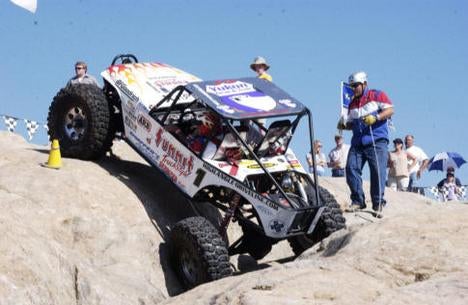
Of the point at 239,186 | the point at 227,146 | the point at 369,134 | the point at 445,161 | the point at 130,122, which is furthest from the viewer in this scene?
the point at 445,161

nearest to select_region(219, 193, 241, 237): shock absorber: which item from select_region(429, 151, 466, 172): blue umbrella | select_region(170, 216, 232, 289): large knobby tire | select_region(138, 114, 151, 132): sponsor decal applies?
select_region(170, 216, 232, 289): large knobby tire

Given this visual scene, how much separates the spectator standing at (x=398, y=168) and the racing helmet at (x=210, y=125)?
619 cm

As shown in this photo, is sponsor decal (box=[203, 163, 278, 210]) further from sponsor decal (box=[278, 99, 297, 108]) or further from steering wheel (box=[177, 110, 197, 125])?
sponsor decal (box=[278, 99, 297, 108])

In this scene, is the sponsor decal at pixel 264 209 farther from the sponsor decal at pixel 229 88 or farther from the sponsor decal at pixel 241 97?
the sponsor decal at pixel 229 88

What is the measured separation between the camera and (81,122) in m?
13.3

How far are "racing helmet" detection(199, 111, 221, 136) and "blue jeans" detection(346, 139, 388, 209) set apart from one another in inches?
76.4

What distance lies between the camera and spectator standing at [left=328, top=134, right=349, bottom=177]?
17594mm

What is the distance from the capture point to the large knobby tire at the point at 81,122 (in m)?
13.0

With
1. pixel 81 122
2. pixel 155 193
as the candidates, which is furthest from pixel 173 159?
pixel 81 122

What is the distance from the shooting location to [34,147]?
14586 millimetres

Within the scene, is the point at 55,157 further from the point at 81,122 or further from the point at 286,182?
the point at 286,182

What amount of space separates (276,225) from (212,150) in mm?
1260

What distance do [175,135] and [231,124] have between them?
111 centimetres

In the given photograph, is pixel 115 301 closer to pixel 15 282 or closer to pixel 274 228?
pixel 15 282
